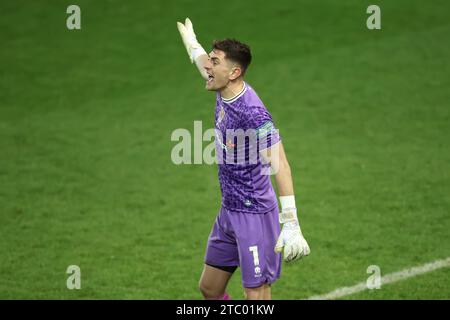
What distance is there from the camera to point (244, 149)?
19.5 ft

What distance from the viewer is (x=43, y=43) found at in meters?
16.4

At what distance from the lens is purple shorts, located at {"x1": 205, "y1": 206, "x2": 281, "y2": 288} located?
5984 millimetres

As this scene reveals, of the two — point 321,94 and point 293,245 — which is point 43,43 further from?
point 293,245

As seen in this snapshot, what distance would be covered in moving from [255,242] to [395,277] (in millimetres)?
2570

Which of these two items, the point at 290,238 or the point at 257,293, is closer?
the point at 290,238

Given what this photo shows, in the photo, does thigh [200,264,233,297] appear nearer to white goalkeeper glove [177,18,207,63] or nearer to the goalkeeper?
the goalkeeper

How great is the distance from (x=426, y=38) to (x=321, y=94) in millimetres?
3493

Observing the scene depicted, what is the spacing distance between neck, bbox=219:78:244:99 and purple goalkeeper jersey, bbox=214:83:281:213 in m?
0.03

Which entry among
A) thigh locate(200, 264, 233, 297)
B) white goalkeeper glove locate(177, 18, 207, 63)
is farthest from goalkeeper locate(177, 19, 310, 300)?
white goalkeeper glove locate(177, 18, 207, 63)

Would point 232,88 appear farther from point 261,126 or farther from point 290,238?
point 290,238

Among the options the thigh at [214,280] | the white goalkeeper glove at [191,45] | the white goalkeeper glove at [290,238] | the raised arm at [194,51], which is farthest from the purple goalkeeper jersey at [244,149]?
the white goalkeeper glove at [191,45]

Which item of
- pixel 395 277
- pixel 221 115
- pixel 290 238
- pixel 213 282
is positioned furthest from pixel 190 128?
pixel 290 238
